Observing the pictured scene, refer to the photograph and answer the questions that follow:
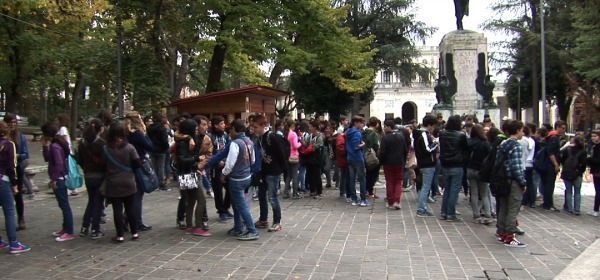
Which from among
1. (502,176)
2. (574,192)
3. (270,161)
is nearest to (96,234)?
(270,161)

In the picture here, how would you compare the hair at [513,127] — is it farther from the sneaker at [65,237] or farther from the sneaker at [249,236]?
the sneaker at [65,237]

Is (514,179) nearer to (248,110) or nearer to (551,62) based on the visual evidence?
(248,110)

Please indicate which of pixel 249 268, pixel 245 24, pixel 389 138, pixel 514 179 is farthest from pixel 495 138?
pixel 245 24

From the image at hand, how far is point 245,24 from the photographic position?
61.1 feet

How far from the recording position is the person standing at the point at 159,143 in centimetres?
1209

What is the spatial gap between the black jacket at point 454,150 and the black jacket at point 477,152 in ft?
0.32

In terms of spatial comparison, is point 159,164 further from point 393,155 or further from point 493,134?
point 493,134

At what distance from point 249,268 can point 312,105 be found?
31.2 m

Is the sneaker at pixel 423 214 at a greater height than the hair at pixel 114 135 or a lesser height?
lesser

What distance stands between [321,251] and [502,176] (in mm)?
2630

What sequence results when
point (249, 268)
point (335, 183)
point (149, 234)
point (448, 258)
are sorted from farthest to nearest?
point (335, 183)
point (149, 234)
point (448, 258)
point (249, 268)

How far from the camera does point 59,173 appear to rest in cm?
724

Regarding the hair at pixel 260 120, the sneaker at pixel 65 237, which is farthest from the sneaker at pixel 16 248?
the hair at pixel 260 120

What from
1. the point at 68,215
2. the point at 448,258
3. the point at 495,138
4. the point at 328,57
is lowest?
the point at 448,258
